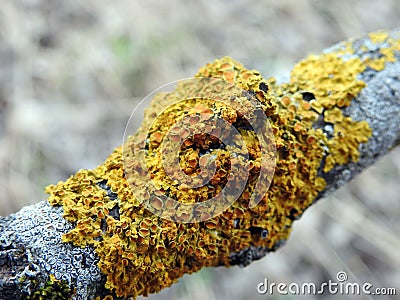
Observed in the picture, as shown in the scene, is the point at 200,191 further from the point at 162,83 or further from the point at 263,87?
the point at 162,83

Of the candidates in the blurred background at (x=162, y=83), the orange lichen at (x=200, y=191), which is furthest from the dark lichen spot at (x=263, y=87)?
the blurred background at (x=162, y=83)

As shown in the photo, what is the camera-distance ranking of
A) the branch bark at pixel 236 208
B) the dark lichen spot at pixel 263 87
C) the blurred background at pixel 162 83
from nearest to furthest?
the branch bark at pixel 236 208
the dark lichen spot at pixel 263 87
the blurred background at pixel 162 83

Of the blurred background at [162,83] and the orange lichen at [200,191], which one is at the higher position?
the blurred background at [162,83]

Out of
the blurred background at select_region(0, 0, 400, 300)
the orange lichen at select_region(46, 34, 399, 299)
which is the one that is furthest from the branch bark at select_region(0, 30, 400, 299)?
the blurred background at select_region(0, 0, 400, 300)

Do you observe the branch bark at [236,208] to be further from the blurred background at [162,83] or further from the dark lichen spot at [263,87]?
the blurred background at [162,83]

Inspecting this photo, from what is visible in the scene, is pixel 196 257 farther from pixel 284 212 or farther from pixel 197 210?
pixel 284 212

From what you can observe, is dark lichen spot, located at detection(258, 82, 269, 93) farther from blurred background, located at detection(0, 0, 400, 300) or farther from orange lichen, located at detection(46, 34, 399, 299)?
blurred background, located at detection(0, 0, 400, 300)

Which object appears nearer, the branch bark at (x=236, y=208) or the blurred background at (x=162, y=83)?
the branch bark at (x=236, y=208)
